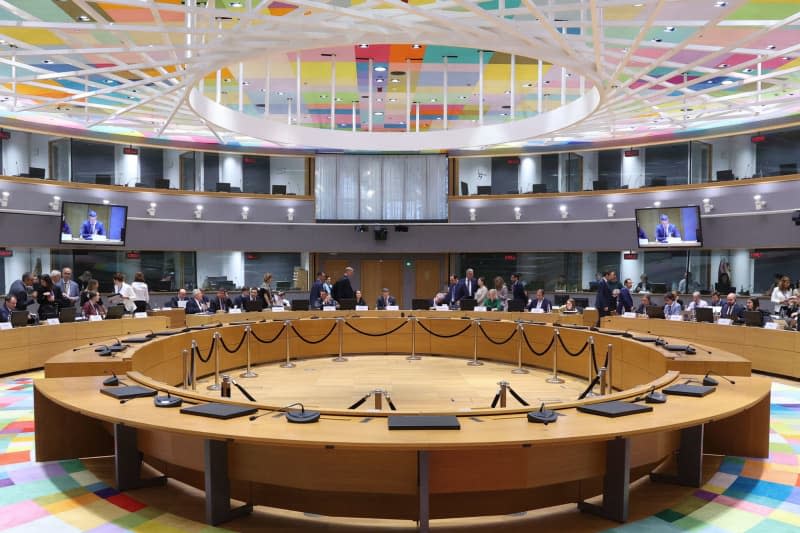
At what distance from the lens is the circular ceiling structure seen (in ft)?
24.8

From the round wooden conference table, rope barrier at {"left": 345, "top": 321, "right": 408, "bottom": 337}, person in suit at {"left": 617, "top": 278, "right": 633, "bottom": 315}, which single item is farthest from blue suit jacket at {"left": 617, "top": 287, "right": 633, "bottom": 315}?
the round wooden conference table

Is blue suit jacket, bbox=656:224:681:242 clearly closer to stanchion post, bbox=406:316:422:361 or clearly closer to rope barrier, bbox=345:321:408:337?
stanchion post, bbox=406:316:422:361

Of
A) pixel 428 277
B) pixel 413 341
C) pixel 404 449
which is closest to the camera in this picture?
pixel 404 449

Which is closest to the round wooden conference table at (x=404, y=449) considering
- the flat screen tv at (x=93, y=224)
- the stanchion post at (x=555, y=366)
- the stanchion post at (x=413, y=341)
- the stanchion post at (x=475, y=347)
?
the stanchion post at (x=555, y=366)

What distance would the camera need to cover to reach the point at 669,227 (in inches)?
636

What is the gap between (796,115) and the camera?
14.4m

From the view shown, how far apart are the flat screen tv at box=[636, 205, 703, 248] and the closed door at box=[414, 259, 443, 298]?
20.3 ft

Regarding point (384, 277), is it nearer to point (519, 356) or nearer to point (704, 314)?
point (519, 356)

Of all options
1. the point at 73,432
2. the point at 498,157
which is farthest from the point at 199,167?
the point at 73,432

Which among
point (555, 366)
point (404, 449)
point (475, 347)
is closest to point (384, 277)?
point (475, 347)

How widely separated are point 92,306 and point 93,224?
4047 millimetres

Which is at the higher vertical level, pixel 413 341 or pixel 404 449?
pixel 404 449

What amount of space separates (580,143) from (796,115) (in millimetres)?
5491

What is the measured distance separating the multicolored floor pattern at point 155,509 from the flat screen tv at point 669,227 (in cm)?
1036
